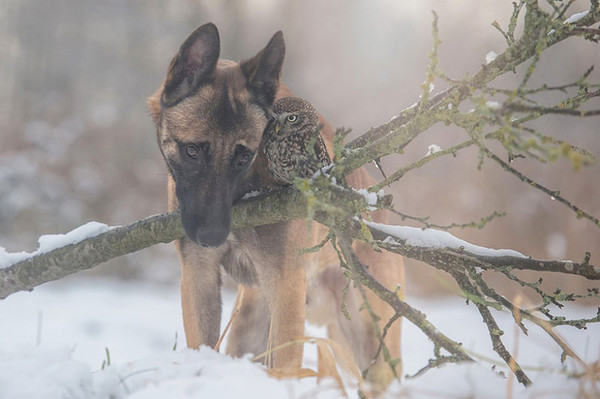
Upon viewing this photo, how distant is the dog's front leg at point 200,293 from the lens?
338 centimetres

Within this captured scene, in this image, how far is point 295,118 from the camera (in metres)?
2.78

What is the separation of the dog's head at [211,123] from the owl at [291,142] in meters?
0.14

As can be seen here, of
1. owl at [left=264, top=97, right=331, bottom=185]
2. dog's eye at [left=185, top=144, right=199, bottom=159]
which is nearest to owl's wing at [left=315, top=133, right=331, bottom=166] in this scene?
owl at [left=264, top=97, right=331, bottom=185]

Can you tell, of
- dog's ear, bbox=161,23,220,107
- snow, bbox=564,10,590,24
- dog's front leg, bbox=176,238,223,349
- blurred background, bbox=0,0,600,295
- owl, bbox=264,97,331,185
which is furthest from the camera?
blurred background, bbox=0,0,600,295

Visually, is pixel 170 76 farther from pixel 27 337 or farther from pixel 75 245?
pixel 27 337

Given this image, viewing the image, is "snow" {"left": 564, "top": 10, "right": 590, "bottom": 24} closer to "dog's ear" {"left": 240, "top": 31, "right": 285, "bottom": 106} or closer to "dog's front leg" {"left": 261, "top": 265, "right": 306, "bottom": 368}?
"dog's ear" {"left": 240, "top": 31, "right": 285, "bottom": 106}

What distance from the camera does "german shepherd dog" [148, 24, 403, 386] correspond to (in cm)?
276

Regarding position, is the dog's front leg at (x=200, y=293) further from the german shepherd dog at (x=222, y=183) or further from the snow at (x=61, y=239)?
the snow at (x=61, y=239)

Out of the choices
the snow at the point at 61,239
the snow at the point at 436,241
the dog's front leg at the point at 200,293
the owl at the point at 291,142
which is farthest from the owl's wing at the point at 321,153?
the snow at the point at 61,239

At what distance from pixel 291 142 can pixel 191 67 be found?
0.69 metres

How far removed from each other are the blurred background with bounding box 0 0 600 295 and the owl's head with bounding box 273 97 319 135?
23.9ft

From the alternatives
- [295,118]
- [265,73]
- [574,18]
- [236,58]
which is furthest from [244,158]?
[236,58]

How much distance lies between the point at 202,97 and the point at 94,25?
10770 mm

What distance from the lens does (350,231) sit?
2465 millimetres
